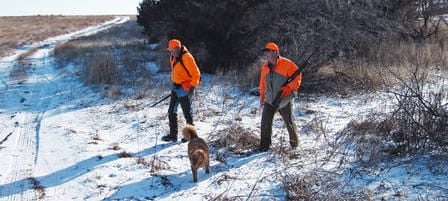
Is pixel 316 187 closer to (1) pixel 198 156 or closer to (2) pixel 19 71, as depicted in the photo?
→ (1) pixel 198 156

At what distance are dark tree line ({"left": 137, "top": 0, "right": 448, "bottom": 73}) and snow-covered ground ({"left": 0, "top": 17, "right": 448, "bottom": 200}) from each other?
8.47 ft

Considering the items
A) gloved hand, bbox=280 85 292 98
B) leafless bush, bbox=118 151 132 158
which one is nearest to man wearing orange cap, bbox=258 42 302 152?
gloved hand, bbox=280 85 292 98

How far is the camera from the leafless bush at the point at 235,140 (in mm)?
6910

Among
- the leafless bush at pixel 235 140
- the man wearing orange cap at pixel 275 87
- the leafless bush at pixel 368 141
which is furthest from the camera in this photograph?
the leafless bush at pixel 235 140

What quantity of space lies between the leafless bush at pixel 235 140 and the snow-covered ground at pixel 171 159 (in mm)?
86

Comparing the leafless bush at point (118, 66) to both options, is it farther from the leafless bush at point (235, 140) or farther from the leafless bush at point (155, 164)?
the leafless bush at point (155, 164)

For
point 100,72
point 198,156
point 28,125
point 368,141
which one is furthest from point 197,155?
point 100,72

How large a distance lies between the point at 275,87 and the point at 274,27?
270 inches

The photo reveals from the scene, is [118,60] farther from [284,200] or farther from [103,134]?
[284,200]

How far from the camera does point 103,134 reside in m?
8.05

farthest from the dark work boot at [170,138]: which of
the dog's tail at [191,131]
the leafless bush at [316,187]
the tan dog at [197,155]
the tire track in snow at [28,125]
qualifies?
the leafless bush at [316,187]

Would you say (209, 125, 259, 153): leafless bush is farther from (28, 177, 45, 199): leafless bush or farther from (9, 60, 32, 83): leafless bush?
(9, 60, 32, 83): leafless bush

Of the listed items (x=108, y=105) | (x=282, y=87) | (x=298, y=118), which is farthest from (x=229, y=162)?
(x=108, y=105)

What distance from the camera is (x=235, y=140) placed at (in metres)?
7.06
